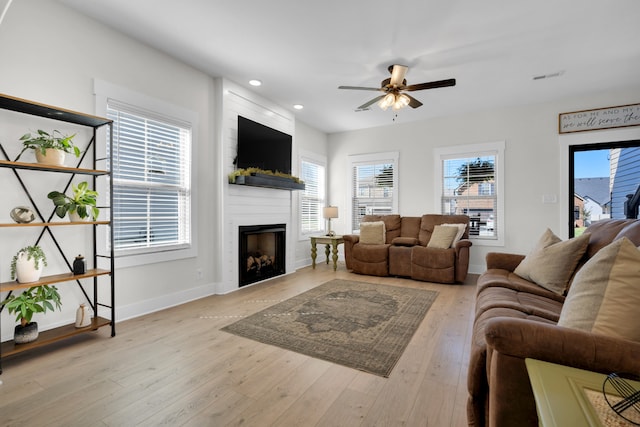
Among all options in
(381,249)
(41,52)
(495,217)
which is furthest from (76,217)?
(495,217)

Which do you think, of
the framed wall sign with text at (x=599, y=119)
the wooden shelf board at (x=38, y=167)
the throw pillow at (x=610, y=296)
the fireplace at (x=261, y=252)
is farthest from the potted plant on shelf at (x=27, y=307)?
the framed wall sign with text at (x=599, y=119)

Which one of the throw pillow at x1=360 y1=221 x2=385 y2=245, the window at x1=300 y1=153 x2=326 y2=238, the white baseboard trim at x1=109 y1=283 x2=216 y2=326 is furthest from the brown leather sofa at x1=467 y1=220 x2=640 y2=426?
the window at x1=300 y1=153 x2=326 y2=238

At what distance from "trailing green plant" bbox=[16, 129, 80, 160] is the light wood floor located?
1556 mm

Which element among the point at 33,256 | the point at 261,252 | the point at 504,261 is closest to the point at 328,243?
the point at 261,252

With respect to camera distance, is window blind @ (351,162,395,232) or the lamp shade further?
window blind @ (351,162,395,232)

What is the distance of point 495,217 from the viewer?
515cm

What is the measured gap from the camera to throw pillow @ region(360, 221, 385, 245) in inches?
209

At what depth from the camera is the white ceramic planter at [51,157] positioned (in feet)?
7.34

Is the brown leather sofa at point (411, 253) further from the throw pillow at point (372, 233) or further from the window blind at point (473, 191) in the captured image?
the window blind at point (473, 191)

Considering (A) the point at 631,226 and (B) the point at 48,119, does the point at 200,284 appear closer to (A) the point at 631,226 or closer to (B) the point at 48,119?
(B) the point at 48,119

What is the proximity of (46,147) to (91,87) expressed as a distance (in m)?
0.83

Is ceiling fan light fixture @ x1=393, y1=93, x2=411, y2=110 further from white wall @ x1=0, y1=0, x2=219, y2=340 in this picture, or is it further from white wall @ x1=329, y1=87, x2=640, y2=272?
white wall @ x1=0, y1=0, x2=219, y2=340

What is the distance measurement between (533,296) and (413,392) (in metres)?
1.13

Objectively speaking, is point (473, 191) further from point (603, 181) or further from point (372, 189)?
point (372, 189)
